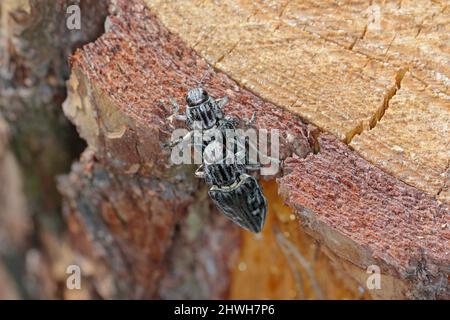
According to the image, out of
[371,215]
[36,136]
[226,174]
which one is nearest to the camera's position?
[371,215]

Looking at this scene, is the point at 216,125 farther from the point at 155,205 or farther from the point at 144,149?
the point at 155,205

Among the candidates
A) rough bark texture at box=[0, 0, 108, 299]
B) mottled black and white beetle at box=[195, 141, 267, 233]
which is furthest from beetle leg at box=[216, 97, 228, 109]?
rough bark texture at box=[0, 0, 108, 299]

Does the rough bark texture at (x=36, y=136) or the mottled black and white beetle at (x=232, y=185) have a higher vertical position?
the rough bark texture at (x=36, y=136)

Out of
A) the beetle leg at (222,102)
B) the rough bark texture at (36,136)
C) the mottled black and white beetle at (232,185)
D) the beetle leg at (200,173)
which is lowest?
the mottled black and white beetle at (232,185)

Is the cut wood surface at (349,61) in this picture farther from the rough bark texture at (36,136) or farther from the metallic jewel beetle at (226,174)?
the rough bark texture at (36,136)

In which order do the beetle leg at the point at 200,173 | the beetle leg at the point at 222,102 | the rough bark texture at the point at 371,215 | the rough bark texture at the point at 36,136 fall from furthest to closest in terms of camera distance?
the rough bark texture at the point at 36,136, the beetle leg at the point at 200,173, the beetle leg at the point at 222,102, the rough bark texture at the point at 371,215

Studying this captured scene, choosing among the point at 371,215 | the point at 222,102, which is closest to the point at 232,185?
the point at 222,102

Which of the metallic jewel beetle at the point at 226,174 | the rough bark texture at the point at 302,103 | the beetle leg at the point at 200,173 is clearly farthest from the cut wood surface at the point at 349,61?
the beetle leg at the point at 200,173

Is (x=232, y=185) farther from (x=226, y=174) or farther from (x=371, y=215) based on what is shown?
(x=371, y=215)
